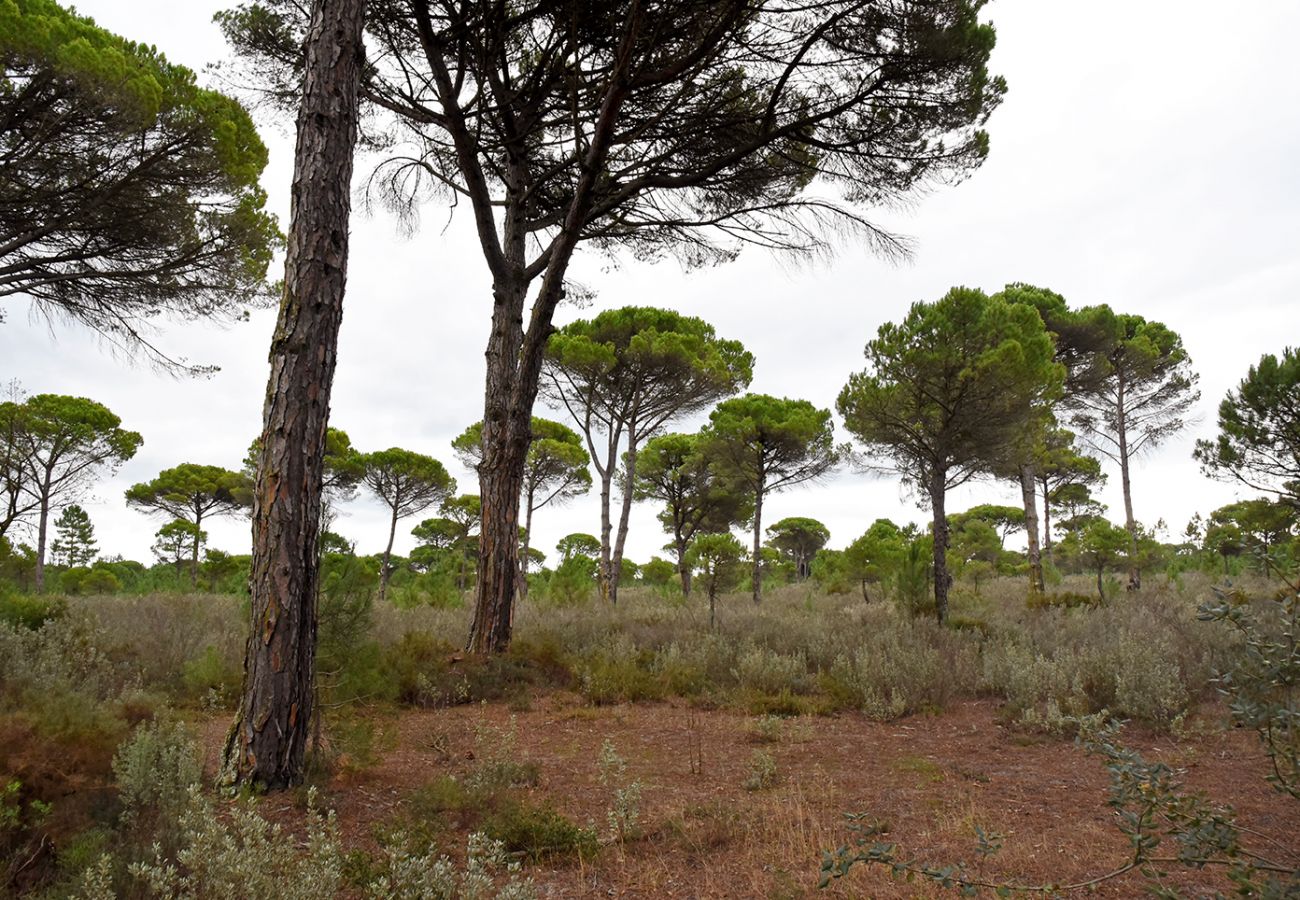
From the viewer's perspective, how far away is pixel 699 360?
17.4m

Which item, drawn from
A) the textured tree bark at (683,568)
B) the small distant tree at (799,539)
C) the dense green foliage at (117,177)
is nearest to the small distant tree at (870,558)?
the textured tree bark at (683,568)

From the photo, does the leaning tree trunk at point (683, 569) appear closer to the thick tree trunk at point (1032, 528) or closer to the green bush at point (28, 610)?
the thick tree trunk at point (1032, 528)

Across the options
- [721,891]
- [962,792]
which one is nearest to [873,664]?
[962,792]

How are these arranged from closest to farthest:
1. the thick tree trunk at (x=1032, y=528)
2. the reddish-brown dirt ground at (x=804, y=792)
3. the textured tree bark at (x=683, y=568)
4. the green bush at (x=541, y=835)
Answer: the reddish-brown dirt ground at (x=804, y=792) → the green bush at (x=541, y=835) → the thick tree trunk at (x=1032, y=528) → the textured tree bark at (x=683, y=568)

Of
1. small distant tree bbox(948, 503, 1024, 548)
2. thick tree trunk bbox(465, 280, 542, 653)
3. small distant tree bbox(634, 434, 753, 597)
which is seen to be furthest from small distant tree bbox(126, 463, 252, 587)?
small distant tree bbox(948, 503, 1024, 548)

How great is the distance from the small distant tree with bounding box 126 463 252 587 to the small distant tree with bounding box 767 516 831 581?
2959 cm

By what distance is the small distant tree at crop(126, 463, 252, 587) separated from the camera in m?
29.0

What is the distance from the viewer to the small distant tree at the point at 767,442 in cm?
1950

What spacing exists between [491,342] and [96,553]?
29.4m

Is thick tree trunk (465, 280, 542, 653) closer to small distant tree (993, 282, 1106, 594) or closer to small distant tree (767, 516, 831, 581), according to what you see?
small distant tree (993, 282, 1106, 594)

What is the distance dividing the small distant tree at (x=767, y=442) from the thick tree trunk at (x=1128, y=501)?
26.3 ft

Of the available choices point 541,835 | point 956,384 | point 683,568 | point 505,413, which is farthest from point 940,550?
point 683,568

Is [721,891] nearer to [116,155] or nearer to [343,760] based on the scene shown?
[343,760]

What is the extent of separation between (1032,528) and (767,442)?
706 cm
